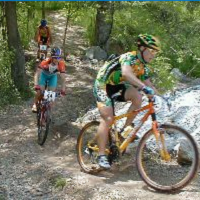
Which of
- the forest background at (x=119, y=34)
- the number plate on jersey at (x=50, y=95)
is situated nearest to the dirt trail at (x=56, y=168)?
the number plate on jersey at (x=50, y=95)

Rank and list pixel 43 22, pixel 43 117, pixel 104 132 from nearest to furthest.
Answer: pixel 104 132
pixel 43 117
pixel 43 22

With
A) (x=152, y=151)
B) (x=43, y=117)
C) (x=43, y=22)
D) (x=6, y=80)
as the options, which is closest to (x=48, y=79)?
(x=43, y=117)

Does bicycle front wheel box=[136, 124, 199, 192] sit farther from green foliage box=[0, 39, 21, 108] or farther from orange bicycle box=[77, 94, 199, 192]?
green foliage box=[0, 39, 21, 108]

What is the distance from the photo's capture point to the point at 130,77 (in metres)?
5.39

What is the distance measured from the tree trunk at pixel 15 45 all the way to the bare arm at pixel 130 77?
20.6 ft

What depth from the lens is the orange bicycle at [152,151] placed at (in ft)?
17.8

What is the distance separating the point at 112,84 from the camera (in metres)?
5.94

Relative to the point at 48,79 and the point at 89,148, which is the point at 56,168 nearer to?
the point at 89,148

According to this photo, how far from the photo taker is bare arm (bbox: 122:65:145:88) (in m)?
5.36

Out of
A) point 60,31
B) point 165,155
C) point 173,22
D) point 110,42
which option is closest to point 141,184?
point 165,155

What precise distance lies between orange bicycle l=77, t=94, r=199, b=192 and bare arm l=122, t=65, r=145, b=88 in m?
0.31

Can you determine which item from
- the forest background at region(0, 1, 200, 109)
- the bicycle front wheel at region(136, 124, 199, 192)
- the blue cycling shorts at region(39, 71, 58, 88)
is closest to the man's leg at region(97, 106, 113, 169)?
the bicycle front wheel at region(136, 124, 199, 192)

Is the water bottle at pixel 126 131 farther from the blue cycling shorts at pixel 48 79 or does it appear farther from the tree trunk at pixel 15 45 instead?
the tree trunk at pixel 15 45

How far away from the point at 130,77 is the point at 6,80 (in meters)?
7.09
